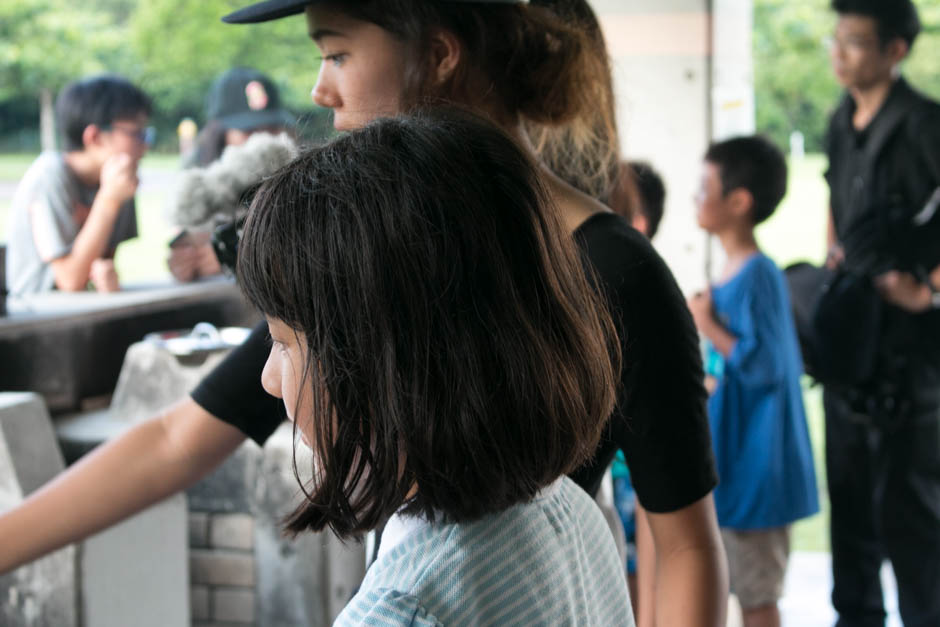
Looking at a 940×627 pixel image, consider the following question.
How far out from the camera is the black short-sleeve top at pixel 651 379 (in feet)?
3.64

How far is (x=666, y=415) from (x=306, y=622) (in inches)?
57.1

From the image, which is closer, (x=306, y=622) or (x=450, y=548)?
(x=450, y=548)

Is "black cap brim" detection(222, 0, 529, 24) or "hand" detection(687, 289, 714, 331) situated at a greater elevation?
"black cap brim" detection(222, 0, 529, 24)

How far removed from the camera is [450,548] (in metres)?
0.77

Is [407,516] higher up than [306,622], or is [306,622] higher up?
[407,516]

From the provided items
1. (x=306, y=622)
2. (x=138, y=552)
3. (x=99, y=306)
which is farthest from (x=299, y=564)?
(x=99, y=306)

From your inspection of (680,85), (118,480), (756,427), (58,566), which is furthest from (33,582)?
(680,85)

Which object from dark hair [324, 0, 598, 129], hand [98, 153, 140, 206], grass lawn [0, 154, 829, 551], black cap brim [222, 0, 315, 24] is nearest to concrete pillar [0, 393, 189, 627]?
black cap brim [222, 0, 315, 24]

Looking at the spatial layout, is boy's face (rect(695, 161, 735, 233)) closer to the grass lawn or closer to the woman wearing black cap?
the woman wearing black cap

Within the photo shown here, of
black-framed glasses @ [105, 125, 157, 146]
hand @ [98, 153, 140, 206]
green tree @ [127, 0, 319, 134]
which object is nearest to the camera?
hand @ [98, 153, 140, 206]

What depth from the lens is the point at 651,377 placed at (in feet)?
3.65

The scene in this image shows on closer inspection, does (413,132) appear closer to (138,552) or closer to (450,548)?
(450,548)

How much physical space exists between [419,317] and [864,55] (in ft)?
10.1

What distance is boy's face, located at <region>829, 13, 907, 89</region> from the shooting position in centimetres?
339
